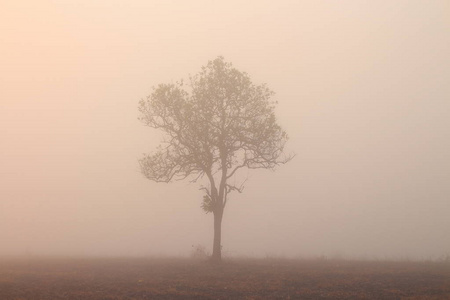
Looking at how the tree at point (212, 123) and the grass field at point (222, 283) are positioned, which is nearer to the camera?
the grass field at point (222, 283)

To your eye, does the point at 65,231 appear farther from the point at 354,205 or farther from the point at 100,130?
the point at 100,130

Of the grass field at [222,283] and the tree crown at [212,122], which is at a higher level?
the tree crown at [212,122]

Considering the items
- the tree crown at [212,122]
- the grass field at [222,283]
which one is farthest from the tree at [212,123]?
the grass field at [222,283]

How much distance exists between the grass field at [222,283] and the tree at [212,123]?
9215 mm

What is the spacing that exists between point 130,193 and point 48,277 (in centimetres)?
8573

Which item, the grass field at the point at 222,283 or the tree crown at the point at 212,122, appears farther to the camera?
the tree crown at the point at 212,122

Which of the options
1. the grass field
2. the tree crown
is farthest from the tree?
the grass field

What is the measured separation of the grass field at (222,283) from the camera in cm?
2123

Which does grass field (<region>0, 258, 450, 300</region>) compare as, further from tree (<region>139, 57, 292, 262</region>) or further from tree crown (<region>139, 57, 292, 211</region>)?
tree crown (<region>139, 57, 292, 211</region>)

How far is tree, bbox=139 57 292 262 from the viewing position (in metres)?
37.5

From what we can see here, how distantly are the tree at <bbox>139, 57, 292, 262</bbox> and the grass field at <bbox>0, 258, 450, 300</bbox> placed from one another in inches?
363

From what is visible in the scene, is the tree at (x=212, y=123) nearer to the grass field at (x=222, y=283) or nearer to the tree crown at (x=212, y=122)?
the tree crown at (x=212, y=122)

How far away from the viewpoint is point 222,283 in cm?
2523

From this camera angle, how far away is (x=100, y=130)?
199 m
